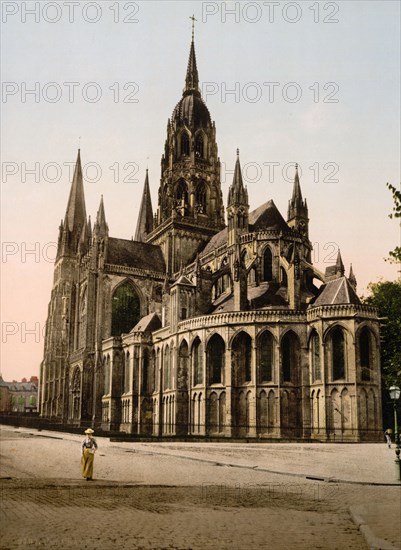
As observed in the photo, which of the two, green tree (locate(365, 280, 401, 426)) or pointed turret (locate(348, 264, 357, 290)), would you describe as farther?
pointed turret (locate(348, 264, 357, 290))

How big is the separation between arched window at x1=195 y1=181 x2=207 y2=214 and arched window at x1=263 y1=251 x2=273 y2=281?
798 inches

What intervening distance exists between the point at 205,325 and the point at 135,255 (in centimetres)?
2541

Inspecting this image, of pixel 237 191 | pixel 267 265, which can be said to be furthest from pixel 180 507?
pixel 237 191

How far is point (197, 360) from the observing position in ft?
163

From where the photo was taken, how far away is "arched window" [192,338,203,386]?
161 feet

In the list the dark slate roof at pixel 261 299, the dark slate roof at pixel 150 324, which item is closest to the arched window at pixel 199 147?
the dark slate roof at pixel 150 324

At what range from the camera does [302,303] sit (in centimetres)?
4841

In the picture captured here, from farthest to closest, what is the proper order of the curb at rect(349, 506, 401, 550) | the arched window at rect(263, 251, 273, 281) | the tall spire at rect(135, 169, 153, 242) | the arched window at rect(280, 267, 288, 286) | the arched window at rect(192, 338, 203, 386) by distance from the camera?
the tall spire at rect(135, 169, 153, 242) < the arched window at rect(263, 251, 273, 281) < the arched window at rect(280, 267, 288, 286) < the arched window at rect(192, 338, 203, 386) < the curb at rect(349, 506, 401, 550)

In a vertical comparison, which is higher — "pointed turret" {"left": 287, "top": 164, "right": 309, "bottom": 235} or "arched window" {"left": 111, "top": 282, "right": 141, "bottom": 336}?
"pointed turret" {"left": 287, "top": 164, "right": 309, "bottom": 235}

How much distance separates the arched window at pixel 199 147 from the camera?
7419 centimetres

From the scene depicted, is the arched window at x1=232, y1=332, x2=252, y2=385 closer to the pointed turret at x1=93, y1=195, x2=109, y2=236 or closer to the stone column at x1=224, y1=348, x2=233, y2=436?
the stone column at x1=224, y1=348, x2=233, y2=436

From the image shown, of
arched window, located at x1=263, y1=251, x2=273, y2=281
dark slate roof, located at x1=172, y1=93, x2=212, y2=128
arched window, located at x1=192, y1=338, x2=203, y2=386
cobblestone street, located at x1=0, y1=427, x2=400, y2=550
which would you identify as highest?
dark slate roof, located at x1=172, y1=93, x2=212, y2=128

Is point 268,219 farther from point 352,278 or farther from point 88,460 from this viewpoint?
point 88,460

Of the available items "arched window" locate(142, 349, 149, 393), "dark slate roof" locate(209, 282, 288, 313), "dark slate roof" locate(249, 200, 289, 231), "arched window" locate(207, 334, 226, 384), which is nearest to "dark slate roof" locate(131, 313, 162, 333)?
"arched window" locate(142, 349, 149, 393)
